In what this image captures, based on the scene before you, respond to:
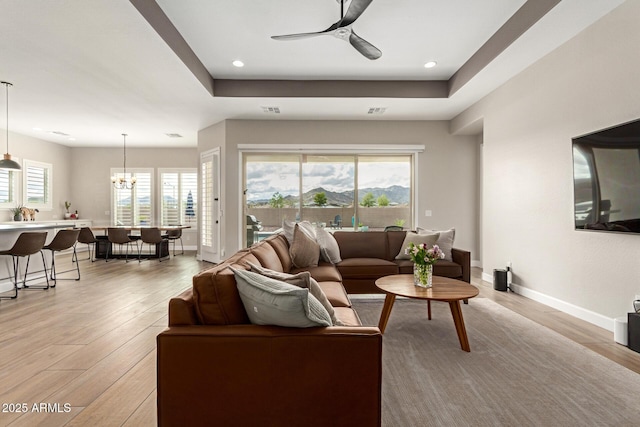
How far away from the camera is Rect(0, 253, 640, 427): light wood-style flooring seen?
1836mm

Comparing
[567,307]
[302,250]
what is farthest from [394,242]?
[567,307]

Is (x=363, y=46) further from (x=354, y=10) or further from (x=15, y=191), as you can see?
(x=15, y=191)

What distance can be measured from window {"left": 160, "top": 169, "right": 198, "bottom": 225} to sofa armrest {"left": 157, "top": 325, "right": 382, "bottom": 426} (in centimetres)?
836

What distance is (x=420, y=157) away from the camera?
6.46 meters

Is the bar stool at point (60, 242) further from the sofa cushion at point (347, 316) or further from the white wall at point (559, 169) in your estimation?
the white wall at point (559, 169)

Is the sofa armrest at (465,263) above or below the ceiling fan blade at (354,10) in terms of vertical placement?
below

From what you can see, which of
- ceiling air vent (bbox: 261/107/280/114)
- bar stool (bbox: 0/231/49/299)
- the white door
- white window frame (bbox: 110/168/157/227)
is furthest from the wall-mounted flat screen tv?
white window frame (bbox: 110/168/157/227)

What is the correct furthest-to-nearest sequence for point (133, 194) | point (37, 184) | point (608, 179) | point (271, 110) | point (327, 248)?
1. point (133, 194)
2. point (37, 184)
3. point (271, 110)
4. point (327, 248)
5. point (608, 179)

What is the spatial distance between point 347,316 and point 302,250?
1.61 m

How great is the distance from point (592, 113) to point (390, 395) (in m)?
3.31

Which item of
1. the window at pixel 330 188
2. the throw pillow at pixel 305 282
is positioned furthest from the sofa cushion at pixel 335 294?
the window at pixel 330 188

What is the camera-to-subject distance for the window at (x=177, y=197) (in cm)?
916

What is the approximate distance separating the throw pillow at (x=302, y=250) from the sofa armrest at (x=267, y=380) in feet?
7.42

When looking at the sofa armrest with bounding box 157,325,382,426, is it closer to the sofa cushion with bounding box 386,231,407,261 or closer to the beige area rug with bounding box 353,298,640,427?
the beige area rug with bounding box 353,298,640,427
